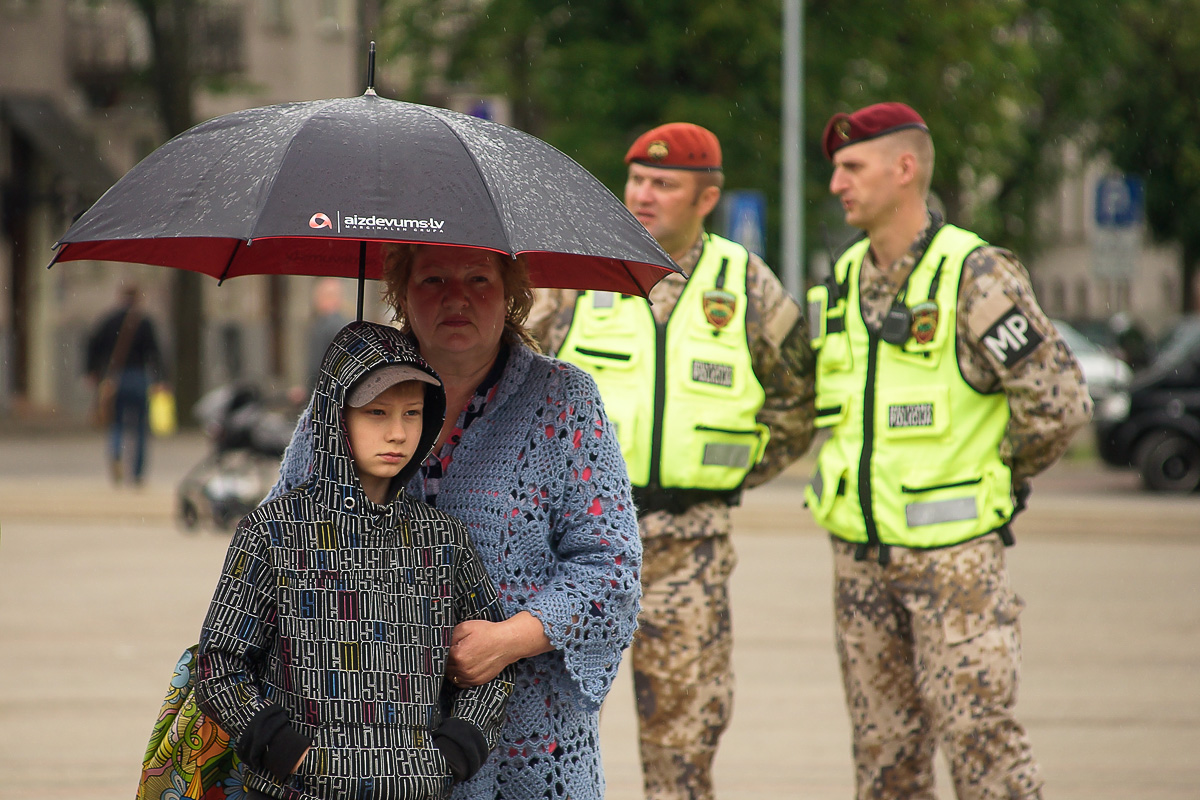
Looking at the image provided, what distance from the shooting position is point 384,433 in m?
2.81

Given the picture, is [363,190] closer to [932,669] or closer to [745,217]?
[932,669]

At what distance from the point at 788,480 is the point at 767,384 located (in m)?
13.1

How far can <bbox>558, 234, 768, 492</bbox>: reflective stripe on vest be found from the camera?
4.70 meters

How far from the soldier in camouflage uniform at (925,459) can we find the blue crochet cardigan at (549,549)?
5.20ft

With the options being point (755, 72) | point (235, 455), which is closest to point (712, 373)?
point (235, 455)

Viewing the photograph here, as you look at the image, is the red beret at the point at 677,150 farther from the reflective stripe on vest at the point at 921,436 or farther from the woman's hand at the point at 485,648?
the woman's hand at the point at 485,648

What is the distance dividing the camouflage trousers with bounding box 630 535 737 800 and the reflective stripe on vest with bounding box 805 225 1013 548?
1.42ft

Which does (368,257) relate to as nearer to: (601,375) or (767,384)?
(601,375)

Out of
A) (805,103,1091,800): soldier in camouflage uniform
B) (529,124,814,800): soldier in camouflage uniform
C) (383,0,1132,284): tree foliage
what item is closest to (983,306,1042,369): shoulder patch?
(805,103,1091,800): soldier in camouflage uniform

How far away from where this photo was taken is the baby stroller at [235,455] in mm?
12648

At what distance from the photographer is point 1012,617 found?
4438 mm

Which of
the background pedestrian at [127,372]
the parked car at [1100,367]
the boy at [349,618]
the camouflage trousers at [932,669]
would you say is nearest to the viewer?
the boy at [349,618]

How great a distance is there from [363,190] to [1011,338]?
2.23m

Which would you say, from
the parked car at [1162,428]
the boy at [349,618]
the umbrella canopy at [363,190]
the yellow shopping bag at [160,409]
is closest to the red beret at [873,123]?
the umbrella canopy at [363,190]
